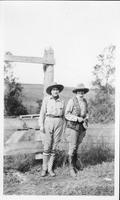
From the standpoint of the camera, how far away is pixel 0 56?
2.88 meters

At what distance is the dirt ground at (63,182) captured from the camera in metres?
2.86

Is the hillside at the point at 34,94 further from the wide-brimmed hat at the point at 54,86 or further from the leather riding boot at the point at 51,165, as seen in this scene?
the leather riding boot at the point at 51,165

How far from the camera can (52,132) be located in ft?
9.50

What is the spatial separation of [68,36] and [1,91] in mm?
772

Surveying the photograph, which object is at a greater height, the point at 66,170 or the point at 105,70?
the point at 105,70

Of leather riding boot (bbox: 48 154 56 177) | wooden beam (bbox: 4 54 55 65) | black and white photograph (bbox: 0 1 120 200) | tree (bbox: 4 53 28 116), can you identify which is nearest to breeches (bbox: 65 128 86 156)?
black and white photograph (bbox: 0 1 120 200)

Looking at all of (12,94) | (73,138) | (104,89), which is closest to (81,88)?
(104,89)

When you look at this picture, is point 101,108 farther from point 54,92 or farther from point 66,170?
point 66,170

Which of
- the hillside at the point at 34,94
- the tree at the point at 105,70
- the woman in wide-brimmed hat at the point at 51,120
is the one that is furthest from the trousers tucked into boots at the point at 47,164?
the tree at the point at 105,70

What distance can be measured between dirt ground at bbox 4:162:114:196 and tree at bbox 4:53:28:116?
54 cm

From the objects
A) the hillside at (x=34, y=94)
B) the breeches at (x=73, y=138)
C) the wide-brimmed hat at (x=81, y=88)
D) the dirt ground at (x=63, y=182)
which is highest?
the wide-brimmed hat at (x=81, y=88)

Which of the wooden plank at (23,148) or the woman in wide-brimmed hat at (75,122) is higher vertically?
the woman in wide-brimmed hat at (75,122)

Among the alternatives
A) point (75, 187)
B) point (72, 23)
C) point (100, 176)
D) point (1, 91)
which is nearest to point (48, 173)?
point (75, 187)

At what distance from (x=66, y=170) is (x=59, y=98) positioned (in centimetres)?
65
